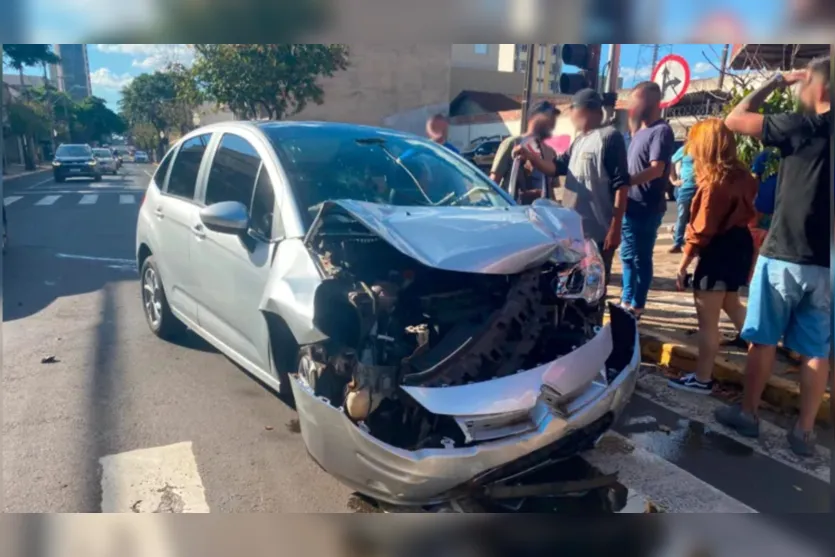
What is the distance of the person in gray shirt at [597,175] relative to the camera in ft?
14.5

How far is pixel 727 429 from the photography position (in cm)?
368

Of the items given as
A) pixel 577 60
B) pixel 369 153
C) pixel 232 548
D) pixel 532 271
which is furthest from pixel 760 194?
pixel 232 548

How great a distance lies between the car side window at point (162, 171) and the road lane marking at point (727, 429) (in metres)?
3.90

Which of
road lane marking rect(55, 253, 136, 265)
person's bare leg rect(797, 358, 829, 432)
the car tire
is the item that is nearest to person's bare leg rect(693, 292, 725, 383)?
person's bare leg rect(797, 358, 829, 432)

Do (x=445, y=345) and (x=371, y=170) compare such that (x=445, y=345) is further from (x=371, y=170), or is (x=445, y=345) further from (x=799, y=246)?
(x=799, y=246)

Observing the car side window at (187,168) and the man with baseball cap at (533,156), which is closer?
the car side window at (187,168)

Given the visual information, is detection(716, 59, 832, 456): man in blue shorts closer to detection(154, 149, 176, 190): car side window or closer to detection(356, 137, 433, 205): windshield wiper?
detection(356, 137, 433, 205): windshield wiper

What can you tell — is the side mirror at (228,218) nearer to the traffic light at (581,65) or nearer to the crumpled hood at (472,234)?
the crumpled hood at (472,234)

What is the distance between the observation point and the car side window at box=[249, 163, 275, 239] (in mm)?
3236

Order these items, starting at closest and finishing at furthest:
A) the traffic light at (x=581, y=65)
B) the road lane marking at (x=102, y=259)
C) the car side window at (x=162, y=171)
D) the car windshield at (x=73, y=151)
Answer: the traffic light at (x=581, y=65)
the car side window at (x=162, y=171)
the car windshield at (x=73, y=151)
the road lane marking at (x=102, y=259)

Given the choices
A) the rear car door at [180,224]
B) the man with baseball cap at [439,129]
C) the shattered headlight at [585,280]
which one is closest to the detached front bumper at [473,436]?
the shattered headlight at [585,280]

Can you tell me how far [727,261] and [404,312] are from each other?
227 centimetres

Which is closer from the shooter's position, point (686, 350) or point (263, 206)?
point (263, 206)

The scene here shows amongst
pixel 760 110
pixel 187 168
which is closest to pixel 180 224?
pixel 187 168
